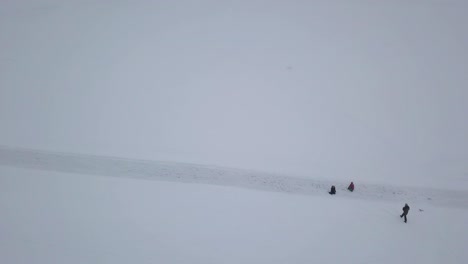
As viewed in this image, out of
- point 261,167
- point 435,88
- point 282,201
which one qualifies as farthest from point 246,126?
point 435,88

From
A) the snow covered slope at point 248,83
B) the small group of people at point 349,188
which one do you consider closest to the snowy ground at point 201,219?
the small group of people at point 349,188

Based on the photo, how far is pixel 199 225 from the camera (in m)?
13.2

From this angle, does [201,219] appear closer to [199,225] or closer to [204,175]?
[199,225]

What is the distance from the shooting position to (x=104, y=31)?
67.0ft

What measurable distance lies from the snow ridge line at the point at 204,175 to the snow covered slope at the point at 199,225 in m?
0.35

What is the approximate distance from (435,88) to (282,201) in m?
10.7

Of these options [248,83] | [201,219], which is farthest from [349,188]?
[248,83]

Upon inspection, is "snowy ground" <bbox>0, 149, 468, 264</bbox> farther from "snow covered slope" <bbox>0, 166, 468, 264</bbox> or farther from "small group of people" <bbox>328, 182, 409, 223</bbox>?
"small group of people" <bbox>328, 182, 409, 223</bbox>

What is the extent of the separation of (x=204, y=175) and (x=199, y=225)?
2.52 meters

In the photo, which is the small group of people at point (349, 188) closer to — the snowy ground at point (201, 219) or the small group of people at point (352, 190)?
the small group of people at point (352, 190)

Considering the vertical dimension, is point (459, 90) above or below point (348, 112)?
above

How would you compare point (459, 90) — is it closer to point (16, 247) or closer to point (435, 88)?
point (435, 88)

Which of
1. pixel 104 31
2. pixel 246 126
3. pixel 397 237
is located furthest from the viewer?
pixel 104 31

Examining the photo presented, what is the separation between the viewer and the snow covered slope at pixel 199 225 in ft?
40.4
